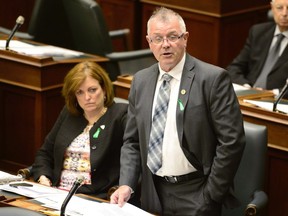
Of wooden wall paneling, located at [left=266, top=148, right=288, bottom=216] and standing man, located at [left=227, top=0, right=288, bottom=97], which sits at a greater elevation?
standing man, located at [left=227, top=0, right=288, bottom=97]

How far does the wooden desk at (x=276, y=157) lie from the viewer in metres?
4.02

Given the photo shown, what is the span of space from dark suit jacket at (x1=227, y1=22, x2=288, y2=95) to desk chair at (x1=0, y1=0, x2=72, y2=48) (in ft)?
4.44

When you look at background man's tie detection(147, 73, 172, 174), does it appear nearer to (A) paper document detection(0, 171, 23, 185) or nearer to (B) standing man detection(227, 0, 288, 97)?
(A) paper document detection(0, 171, 23, 185)

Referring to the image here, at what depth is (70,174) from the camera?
4.04m

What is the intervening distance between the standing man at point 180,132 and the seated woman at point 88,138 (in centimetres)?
38

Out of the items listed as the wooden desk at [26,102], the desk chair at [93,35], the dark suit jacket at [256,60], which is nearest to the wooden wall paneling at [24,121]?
the wooden desk at [26,102]

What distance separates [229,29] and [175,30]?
2894 millimetres

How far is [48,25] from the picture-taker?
5918mm

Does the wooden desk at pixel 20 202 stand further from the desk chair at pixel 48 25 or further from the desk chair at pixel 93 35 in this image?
the desk chair at pixel 48 25

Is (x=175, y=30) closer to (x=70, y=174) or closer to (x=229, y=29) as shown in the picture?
(x=70, y=174)

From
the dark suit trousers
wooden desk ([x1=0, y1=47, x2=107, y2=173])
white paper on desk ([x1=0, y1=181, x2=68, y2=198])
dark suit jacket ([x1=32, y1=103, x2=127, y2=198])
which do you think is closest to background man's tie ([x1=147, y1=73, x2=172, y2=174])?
the dark suit trousers

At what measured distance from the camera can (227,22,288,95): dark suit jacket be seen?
4.95 m

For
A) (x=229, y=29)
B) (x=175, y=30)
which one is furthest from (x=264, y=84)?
(x=175, y=30)

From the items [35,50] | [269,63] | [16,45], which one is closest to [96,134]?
[35,50]
